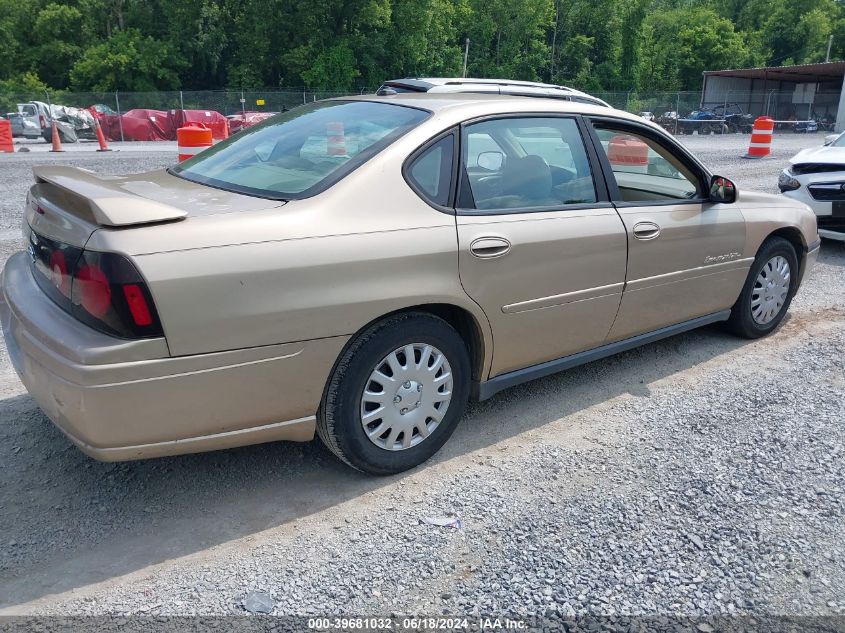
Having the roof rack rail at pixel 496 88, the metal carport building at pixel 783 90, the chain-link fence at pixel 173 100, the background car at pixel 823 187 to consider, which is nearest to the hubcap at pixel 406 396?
the roof rack rail at pixel 496 88

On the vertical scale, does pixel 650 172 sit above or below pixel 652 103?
below

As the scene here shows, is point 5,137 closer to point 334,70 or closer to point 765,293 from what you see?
point 765,293

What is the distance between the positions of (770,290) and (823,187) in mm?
3572

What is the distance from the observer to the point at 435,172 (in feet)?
10.9

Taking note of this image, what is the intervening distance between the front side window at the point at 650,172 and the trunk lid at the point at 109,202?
7.33 ft

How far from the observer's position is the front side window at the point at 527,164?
347cm

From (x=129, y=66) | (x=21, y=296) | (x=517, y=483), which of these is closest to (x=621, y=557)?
(x=517, y=483)

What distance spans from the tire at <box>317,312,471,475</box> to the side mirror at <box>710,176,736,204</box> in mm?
2088

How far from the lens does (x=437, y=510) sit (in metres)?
3.07

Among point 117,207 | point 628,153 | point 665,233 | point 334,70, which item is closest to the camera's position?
point 117,207

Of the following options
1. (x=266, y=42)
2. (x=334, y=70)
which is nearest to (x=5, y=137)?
(x=334, y=70)

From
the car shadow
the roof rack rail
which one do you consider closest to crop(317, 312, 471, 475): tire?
the car shadow

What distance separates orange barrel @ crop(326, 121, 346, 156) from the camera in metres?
3.37

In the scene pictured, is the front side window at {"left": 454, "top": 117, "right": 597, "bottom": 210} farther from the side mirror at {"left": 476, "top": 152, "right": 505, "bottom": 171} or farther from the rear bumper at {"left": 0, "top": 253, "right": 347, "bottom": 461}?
the rear bumper at {"left": 0, "top": 253, "right": 347, "bottom": 461}
